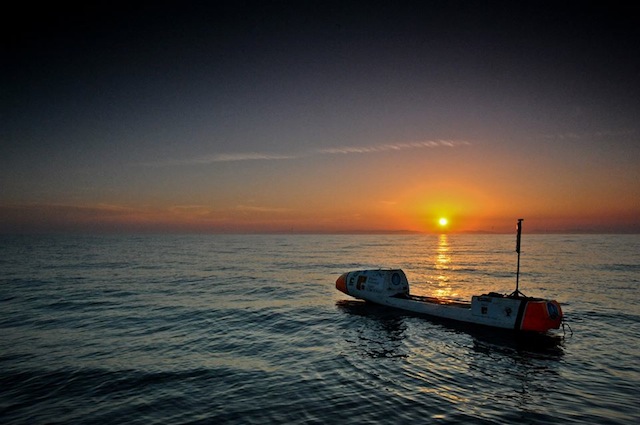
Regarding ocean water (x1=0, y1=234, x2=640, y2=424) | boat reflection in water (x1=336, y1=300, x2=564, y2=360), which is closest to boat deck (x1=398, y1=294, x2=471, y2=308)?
boat reflection in water (x1=336, y1=300, x2=564, y2=360)

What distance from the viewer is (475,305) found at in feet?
75.5

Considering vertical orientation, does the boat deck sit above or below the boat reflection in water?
above

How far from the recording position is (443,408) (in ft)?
38.7

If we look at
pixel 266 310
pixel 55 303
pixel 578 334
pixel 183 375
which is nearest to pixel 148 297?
pixel 55 303

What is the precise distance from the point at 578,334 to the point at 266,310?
20818 mm

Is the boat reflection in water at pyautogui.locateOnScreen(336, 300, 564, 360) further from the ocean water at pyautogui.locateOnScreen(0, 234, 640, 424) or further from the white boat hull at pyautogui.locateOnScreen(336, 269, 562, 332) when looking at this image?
the white boat hull at pyautogui.locateOnScreen(336, 269, 562, 332)

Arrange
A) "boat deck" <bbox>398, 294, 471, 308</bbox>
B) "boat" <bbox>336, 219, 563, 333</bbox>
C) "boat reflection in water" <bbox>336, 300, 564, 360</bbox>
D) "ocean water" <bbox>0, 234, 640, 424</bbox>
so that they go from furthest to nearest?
"boat deck" <bbox>398, 294, 471, 308</bbox> → "boat" <bbox>336, 219, 563, 333</bbox> → "boat reflection in water" <bbox>336, 300, 564, 360</bbox> → "ocean water" <bbox>0, 234, 640, 424</bbox>

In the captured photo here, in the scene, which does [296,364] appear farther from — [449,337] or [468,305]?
[468,305]

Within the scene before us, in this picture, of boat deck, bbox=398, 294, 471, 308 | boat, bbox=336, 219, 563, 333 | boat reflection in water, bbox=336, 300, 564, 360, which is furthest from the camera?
boat deck, bbox=398, 294, 471, 308

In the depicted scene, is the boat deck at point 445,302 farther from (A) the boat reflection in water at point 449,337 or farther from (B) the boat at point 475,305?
(A) the boat reflection in water at point 449,337

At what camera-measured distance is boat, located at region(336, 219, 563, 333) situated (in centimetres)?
2070

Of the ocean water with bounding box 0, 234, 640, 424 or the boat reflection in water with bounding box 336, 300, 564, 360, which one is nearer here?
the ocean water with bounding box 0, 234, 640, 424

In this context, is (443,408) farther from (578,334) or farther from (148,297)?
(148,297)

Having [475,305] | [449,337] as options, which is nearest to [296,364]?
[449,337]
